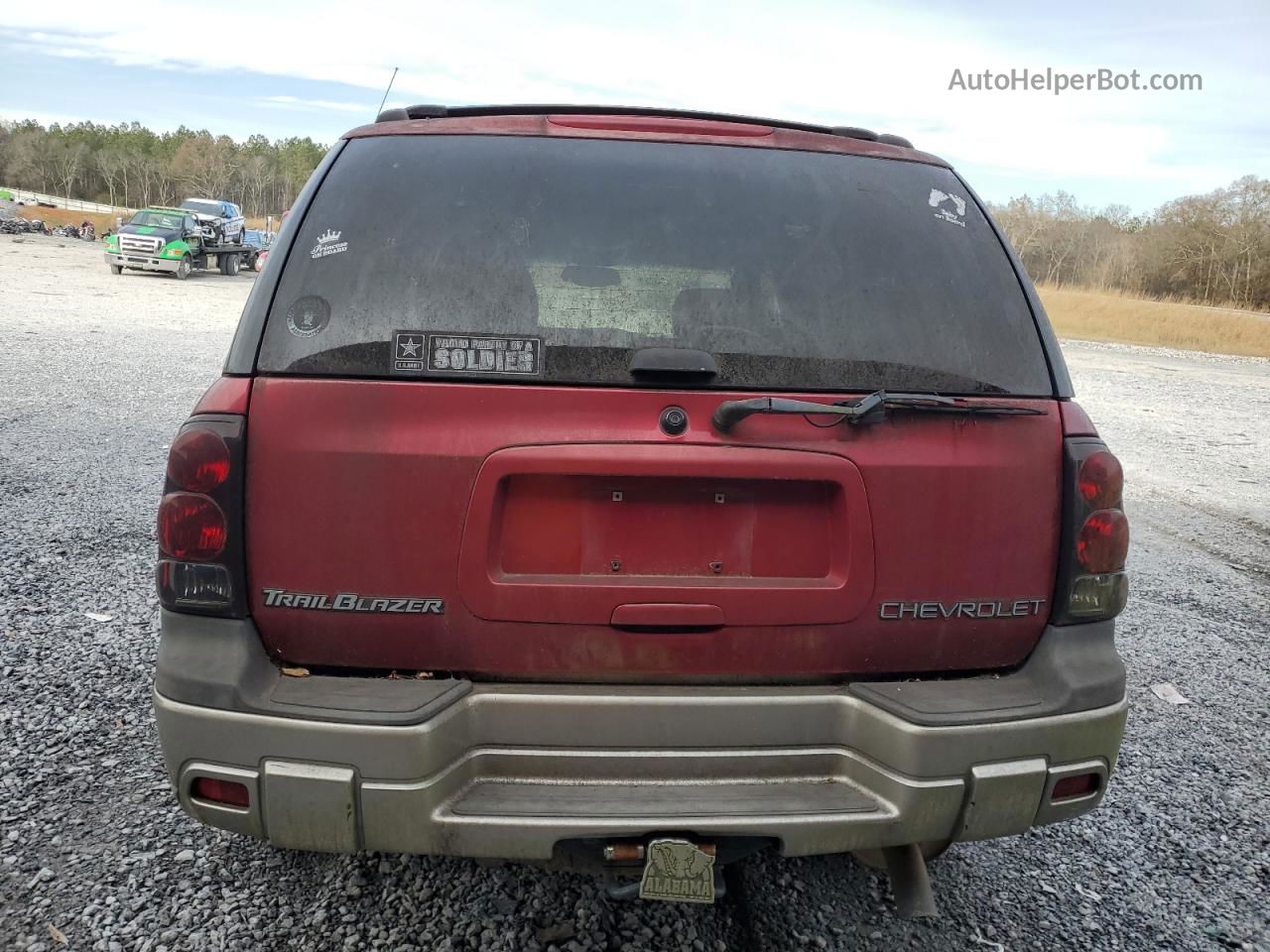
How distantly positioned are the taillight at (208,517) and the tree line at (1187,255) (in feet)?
182

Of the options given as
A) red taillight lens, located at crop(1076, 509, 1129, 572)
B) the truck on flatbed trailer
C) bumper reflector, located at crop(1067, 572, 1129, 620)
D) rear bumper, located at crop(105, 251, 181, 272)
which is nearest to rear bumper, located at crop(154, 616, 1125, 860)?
bumper reflector, located at crop(1067, 572, 1129, 620)

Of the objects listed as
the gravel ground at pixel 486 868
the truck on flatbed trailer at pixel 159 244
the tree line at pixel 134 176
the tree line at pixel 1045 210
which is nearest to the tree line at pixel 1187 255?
the tree line at pixel 1045 210

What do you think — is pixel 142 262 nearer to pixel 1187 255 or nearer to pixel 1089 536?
pixel 1089 536

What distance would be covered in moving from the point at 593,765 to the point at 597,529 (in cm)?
51

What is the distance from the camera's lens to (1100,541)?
2328mm

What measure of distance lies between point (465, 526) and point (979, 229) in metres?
1.55

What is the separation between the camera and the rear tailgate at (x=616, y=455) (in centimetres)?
212

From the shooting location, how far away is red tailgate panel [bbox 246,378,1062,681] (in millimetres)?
2111

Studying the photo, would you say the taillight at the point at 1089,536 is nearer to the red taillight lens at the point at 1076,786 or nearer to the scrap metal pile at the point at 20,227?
the red taillight lens at the point at 1076,786

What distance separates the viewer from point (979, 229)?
2551 millimetres

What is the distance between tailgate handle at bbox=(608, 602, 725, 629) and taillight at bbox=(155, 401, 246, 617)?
0.84 meters

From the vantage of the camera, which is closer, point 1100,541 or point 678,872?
point 678,872

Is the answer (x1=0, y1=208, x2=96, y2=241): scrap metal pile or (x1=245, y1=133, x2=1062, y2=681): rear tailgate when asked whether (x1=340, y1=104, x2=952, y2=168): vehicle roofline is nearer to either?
(x1=245, y1=133, x2=1062, y2=681): rear tailgate

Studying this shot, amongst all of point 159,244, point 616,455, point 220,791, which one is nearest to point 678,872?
point 616,455
